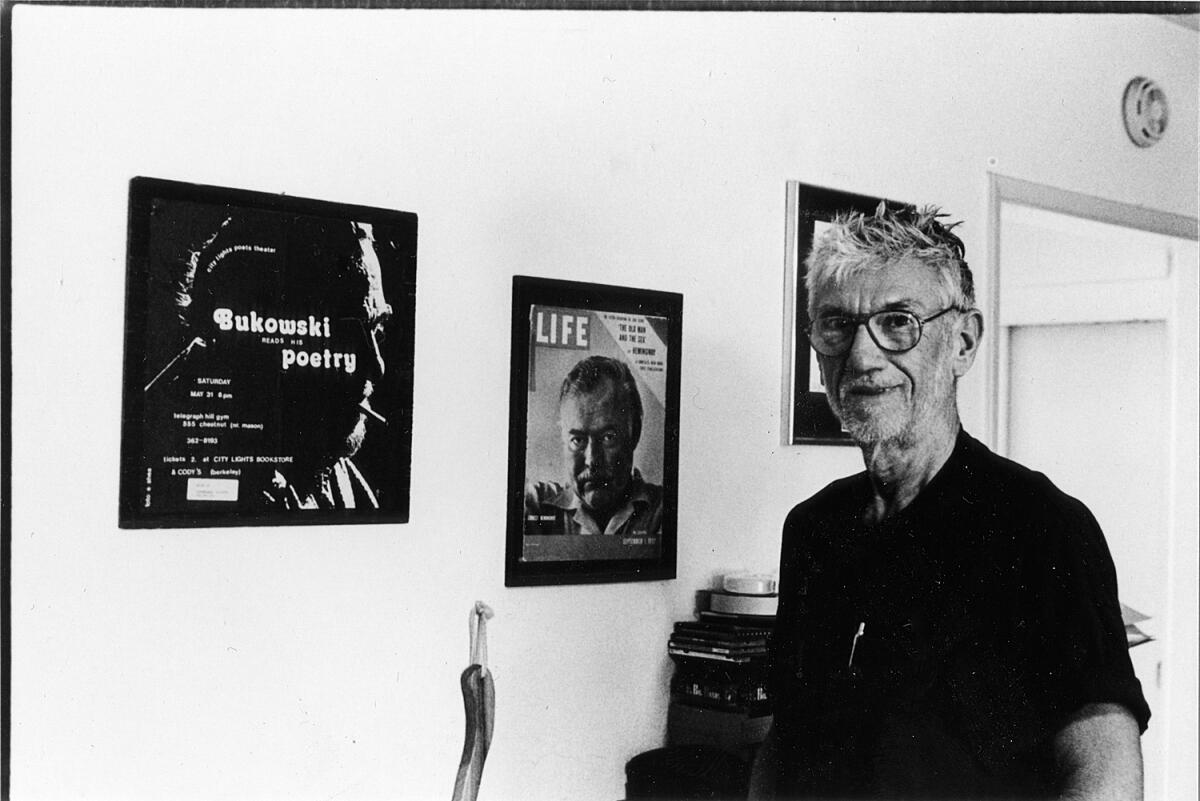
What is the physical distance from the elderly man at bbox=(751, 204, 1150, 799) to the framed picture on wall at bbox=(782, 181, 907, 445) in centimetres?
38

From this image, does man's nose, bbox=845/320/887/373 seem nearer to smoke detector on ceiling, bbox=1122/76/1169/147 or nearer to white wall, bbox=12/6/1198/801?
white wall, bbox=12/6/1198/801

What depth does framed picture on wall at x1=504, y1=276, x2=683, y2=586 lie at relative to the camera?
2.39m

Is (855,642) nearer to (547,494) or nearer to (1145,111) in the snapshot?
(547,494)

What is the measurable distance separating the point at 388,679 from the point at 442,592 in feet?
0.59

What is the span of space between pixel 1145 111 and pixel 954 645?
181cm

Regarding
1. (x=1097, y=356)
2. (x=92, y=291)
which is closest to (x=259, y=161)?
(x=92, y=291)

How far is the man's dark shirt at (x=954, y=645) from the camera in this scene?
6.73 ft

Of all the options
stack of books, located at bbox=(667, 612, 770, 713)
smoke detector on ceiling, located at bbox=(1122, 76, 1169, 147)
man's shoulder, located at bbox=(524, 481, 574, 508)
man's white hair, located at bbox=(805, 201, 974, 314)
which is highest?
smoke detector on ceiling, located at bbox=(1122, 76, 1169, 147)

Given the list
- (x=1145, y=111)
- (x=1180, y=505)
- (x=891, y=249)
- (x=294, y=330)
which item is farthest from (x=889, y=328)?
(x=1180, y=505)

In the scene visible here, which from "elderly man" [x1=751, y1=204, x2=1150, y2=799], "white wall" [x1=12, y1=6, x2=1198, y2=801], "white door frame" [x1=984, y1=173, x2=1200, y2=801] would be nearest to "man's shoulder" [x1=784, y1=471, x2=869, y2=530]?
"elderly man" [x1=751, y1=204, x2=1150, y2=799]

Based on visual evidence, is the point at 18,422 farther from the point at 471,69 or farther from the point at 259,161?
the point at 471,69

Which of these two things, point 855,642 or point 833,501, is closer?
point 855,642

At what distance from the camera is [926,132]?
287 centimetres

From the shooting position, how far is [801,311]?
2.77 m
